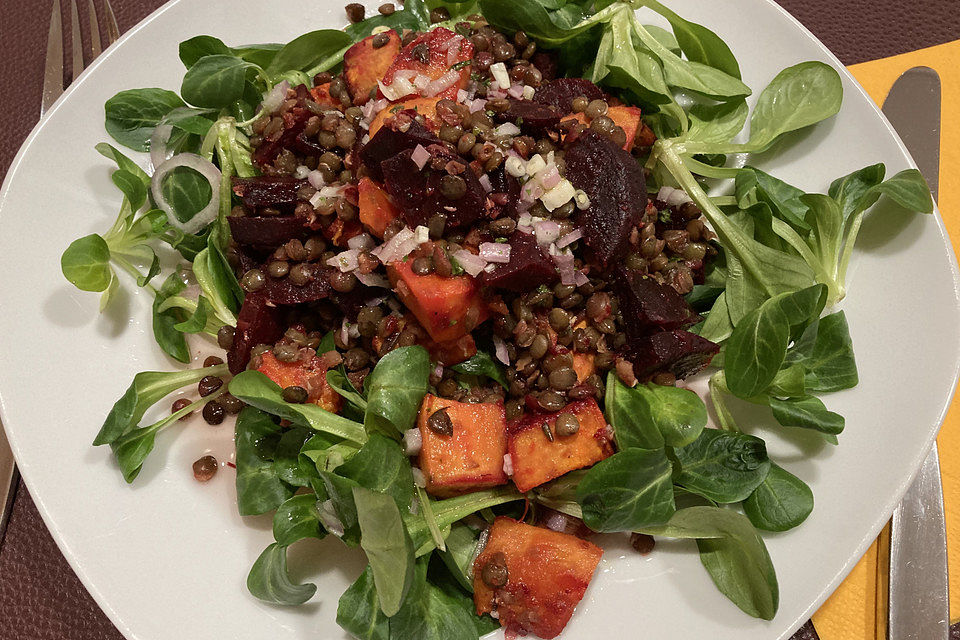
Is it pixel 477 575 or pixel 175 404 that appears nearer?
pixel 477 575

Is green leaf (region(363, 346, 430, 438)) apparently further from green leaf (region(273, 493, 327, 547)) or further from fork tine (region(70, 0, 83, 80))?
fork tine (region(70, 0, 83, 80))

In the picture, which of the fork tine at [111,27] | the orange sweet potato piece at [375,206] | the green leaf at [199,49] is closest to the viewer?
the orange sweet potato piece at [375,206]

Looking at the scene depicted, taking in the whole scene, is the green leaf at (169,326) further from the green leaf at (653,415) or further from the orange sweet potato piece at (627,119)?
the orange sweet potato piece at (627,119)

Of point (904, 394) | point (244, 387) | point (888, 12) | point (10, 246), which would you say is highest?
point (888, 12)

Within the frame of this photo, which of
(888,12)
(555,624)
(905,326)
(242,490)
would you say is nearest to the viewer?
(555,624)

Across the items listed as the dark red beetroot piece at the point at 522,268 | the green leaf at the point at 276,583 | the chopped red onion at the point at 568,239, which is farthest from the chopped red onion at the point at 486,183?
the green leaf at the point at 276,583

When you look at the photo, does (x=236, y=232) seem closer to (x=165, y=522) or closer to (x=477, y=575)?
(x=165, y=522)

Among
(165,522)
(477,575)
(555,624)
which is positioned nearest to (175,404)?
(165,522)
